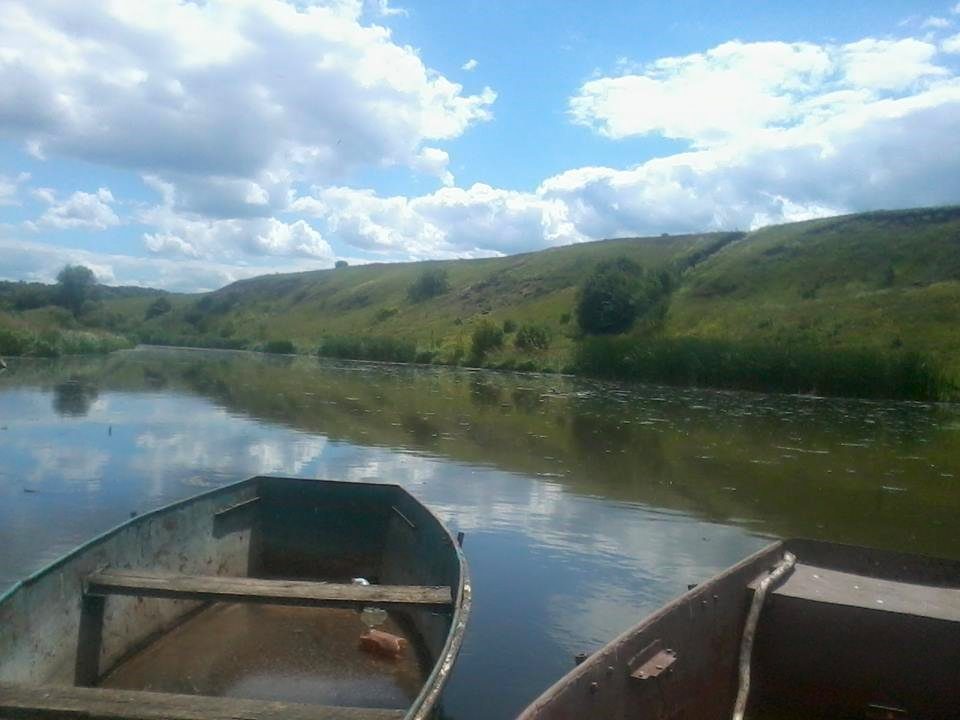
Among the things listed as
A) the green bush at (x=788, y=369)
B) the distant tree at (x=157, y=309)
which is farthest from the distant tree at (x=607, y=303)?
the distant tree at (x=157, y=309)

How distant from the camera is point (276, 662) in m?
8.86

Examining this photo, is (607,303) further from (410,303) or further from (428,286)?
(428,286)

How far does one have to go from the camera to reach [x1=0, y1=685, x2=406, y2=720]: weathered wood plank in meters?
5.79

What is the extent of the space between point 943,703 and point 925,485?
1538 centimetres

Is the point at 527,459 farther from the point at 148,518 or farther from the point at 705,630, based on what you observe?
the point at 705,630

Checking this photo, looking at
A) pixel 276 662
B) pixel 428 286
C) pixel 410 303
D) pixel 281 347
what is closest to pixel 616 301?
pixel 281 347

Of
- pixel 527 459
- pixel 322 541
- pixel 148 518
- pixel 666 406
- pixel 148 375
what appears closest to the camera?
pixel 148 518

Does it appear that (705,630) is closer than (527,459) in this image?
Yes

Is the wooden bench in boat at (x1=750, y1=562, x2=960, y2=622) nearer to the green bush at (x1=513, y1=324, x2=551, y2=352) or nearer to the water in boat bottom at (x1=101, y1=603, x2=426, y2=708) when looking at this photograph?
the water in boat bottom at (x1=101, y1=603, x2=426, y2=708)

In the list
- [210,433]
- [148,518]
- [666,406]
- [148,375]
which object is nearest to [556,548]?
[148,518]

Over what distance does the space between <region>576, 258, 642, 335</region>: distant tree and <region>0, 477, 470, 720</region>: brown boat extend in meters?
67.6

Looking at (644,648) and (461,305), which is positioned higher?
(461,305)

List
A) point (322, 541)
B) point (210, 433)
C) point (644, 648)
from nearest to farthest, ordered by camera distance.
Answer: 1. point (644, 648)
2. point (322, 541)
3. point (210, 433)

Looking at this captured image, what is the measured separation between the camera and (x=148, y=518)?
351 inches
